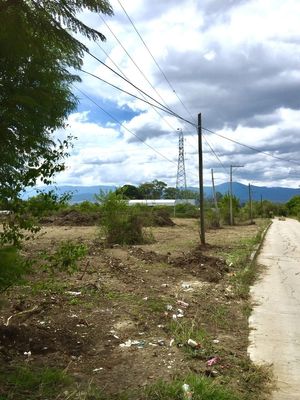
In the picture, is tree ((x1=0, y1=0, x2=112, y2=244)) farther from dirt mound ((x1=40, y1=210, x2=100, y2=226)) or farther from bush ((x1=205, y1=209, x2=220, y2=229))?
bush ((x1=205, y1=209, x2=220, y2=229))

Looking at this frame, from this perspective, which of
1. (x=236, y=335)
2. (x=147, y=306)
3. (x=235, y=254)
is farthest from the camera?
(x=235, y=254)

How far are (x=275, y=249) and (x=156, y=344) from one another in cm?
1696

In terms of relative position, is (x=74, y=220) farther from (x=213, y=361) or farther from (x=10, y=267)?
(x=10, y=267)

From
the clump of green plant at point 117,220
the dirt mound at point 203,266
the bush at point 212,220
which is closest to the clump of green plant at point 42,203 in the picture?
the dirt mound at point 203,266

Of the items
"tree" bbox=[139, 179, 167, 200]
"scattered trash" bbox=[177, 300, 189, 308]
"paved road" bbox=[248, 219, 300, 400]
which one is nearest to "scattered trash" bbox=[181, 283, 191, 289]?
"paved road" bbox=[248, 219, 300, 400]

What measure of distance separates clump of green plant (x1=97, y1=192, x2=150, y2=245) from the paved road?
24.2 feet

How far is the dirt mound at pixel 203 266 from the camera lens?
13090mm

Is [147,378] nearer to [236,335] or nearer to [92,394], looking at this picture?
[92,394]

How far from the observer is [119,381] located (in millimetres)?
5316

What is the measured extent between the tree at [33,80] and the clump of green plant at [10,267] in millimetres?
506

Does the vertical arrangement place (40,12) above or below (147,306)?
above

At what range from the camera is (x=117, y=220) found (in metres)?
21.1

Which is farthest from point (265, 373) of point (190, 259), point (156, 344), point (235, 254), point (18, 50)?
point (235, 254)

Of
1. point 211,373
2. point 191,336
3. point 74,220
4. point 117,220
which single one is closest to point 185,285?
point 191,336
